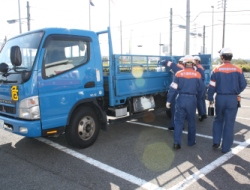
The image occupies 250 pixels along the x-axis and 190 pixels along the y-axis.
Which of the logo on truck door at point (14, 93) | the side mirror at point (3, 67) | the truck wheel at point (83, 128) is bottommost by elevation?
the truck wheel at point (83, 128)

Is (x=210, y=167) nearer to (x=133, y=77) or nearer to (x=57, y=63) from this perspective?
(x=133, y=77)

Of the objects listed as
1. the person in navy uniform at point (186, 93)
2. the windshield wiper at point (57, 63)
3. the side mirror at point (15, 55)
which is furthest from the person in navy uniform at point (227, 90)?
the side mirror at point (15, 55)

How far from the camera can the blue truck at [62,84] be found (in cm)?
381

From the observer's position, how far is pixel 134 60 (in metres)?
5.64

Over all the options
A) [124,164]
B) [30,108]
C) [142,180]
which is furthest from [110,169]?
[30,108]

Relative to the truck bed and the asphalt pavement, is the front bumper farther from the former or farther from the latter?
the truck bed

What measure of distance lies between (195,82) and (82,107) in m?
2.22

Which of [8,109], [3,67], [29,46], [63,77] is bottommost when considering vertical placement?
[8,109]

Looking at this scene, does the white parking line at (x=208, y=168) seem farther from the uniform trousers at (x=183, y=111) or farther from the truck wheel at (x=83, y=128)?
the truck wheel at (x=83, y=128)

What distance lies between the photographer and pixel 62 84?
4113 millimetres

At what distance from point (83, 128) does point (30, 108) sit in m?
1.13

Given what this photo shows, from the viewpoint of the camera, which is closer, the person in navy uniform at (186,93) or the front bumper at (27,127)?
the front bumper at (27,127)

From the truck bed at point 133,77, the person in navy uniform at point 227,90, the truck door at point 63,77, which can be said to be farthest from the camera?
the truck bed at point 133,77

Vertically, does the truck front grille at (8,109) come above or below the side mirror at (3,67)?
below
